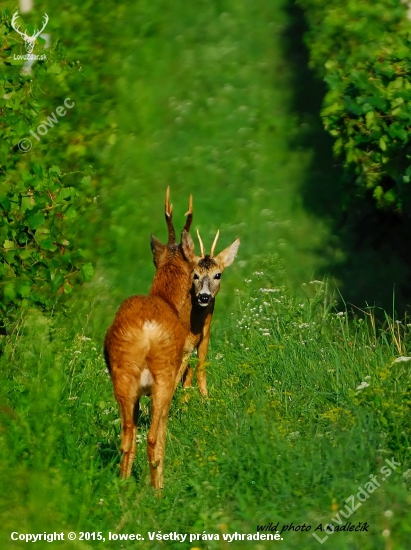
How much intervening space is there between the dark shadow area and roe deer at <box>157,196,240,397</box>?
5.61ft

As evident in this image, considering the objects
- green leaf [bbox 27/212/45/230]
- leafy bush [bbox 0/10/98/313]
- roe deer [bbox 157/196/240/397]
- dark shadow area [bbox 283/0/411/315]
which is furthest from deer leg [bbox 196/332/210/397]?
dark shadow area [bbox 283/0/411/315]

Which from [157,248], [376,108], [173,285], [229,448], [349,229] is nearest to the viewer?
[229,448]

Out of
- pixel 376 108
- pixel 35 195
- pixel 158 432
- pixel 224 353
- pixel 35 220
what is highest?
pixel 376 108

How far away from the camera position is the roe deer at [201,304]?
400 inches

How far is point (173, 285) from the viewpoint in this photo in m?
8.88

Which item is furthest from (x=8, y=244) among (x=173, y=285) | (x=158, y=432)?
(x=158, y=432)

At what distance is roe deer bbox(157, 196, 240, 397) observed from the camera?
1015 cm

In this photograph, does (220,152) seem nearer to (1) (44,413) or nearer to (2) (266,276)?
(2) (266,276)

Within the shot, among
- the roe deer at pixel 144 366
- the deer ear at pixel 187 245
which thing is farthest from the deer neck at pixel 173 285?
the roe deer at pixel 144 366

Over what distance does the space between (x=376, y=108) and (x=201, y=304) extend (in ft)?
8.27

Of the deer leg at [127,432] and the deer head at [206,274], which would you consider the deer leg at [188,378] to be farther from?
the deer leg at [127,432]

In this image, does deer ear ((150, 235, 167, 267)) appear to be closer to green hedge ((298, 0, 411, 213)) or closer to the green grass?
the green grass

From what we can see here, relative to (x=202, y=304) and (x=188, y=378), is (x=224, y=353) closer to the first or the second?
(x=188, y=378)

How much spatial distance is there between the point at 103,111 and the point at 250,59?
8.36 feet
